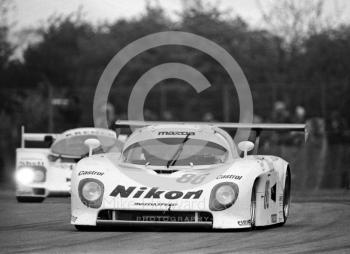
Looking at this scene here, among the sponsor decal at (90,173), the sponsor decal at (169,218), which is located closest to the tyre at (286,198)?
the sponsor decal at (169,218)

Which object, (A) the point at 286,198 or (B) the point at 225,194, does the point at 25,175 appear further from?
(B) the point at 225,194

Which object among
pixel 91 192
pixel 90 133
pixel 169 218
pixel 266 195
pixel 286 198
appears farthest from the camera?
pixel 90 133

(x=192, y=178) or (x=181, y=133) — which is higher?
(x=181, y=133)

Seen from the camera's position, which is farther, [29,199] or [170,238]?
[29,199]

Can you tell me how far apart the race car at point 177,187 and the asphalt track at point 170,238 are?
0.50 ft

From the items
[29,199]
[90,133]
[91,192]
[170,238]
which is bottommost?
[29,199]

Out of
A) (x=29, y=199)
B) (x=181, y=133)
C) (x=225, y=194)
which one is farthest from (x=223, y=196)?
(x=29, y=199)

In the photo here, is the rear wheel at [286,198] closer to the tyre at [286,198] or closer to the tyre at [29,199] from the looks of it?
the tyre at [286,198]

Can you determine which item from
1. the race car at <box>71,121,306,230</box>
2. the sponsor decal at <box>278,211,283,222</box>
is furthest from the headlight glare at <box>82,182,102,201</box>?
the sponsor decal at <box>278,211,283,222</box>

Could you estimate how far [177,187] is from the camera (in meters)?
10.4

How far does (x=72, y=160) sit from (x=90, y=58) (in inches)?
1082

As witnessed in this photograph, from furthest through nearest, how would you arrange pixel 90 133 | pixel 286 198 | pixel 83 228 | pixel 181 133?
pixel 90 133, pixel 286 198, pixel 181 133, pixel 83 228

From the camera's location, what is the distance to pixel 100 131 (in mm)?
18172

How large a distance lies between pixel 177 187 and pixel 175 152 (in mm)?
1099
